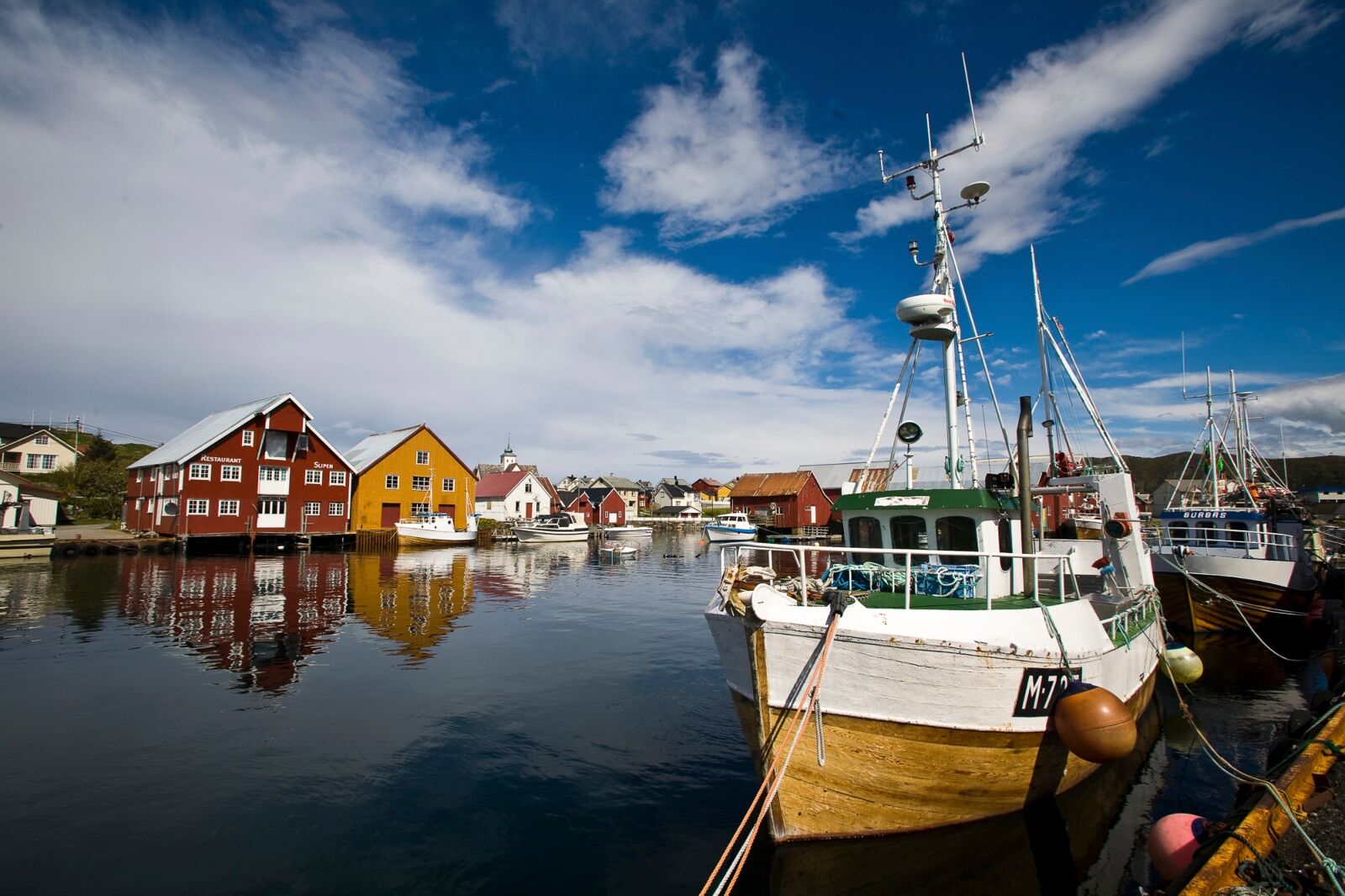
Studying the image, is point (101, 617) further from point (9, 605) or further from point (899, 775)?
point (899, 775)

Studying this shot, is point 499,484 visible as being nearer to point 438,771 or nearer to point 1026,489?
point 438,771

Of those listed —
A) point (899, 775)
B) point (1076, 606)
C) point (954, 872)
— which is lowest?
point (954, 872)

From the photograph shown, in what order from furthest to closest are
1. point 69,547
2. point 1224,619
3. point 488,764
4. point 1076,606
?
point 69,547
point 1224,619
point 488,764
point 1076,606

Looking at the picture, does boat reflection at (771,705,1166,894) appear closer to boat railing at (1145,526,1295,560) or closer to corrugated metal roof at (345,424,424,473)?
boat railing at (1145,526,1295,560)

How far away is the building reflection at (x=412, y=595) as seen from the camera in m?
20.0

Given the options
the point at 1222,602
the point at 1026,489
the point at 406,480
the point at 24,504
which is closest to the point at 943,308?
the point at 1026,489

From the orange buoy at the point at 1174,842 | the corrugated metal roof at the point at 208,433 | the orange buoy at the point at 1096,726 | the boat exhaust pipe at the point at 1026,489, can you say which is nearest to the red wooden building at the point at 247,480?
the corrugated metal roof at the point at 208,433

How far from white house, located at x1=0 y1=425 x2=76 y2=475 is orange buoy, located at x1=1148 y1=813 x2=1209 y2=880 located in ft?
299

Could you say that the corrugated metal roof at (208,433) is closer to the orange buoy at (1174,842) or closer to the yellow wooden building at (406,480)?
the yellow wooden building at (406,480)

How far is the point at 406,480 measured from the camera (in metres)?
57.4

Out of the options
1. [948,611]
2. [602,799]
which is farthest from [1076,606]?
[602,799]

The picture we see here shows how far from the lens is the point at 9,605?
23.3 metres

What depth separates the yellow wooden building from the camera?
54.4 metres

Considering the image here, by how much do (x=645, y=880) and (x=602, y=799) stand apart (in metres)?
2.01
